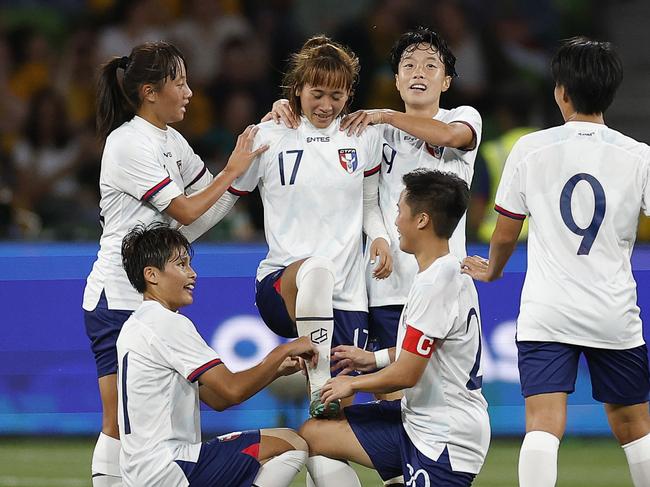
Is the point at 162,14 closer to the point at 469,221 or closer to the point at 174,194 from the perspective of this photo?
the point at 469,221

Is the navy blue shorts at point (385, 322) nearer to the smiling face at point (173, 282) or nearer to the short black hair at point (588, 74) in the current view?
the smiling face at point (173, 282)

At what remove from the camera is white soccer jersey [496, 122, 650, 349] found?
4559mm

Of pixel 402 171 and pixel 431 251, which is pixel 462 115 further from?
pixel 431 251

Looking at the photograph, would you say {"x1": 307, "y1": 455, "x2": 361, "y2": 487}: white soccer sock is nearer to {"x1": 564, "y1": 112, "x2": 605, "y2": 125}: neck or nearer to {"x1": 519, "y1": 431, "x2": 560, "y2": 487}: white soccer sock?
{"x1": 519, "y1": 431, "x2": 560, "y2": 487}: white soccer sock

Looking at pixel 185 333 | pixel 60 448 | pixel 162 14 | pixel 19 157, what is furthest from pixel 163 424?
pixel 162 14

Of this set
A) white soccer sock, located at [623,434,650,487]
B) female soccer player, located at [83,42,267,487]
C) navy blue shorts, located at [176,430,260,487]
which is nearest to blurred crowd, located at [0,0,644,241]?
female soccer player, located at [83,42,267,487]

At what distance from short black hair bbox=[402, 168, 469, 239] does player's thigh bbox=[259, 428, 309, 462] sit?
37.1 inches

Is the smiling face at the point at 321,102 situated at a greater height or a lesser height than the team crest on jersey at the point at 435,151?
greater

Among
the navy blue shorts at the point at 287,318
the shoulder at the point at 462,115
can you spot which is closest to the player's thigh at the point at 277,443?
the navy blue shorts at the point at 287,318

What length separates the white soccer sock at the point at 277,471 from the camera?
4562 mm

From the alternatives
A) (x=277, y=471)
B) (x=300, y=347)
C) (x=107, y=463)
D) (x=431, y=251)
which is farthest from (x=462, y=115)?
(x=107, y=463)

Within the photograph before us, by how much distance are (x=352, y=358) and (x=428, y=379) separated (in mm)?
316

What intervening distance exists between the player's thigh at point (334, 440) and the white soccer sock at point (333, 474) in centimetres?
3

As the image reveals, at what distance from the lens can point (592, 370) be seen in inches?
185
